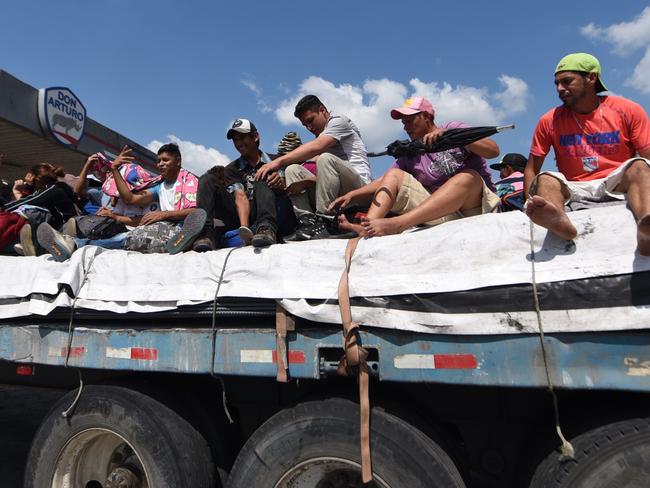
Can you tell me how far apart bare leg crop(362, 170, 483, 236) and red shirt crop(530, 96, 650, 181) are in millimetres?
514

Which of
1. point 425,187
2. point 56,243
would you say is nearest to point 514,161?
point 425,187

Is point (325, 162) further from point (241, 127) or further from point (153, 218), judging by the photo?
point (153, 218)

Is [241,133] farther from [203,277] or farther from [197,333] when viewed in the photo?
[197,333]

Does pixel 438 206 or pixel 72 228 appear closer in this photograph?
pixel 438 206

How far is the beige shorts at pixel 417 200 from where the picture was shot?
9.37 ft

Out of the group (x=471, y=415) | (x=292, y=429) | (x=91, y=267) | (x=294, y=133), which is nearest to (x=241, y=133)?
(x=294, y=133)

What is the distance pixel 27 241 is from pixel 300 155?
81.1 inches

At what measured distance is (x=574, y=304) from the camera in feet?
5.97

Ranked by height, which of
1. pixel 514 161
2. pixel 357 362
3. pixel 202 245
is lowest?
pixel 357 362

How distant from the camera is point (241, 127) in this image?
3750 mm

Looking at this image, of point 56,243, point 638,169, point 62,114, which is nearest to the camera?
point 638,169

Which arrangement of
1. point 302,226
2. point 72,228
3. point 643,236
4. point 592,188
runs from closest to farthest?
point 643,236 < point 592,188 < point 302,226 < point 72,228

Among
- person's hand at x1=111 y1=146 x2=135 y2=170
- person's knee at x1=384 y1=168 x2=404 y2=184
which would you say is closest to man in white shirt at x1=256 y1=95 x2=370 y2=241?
person's knee at x1=384 y1=168 x2=404 y2=184

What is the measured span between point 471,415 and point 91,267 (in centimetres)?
225
